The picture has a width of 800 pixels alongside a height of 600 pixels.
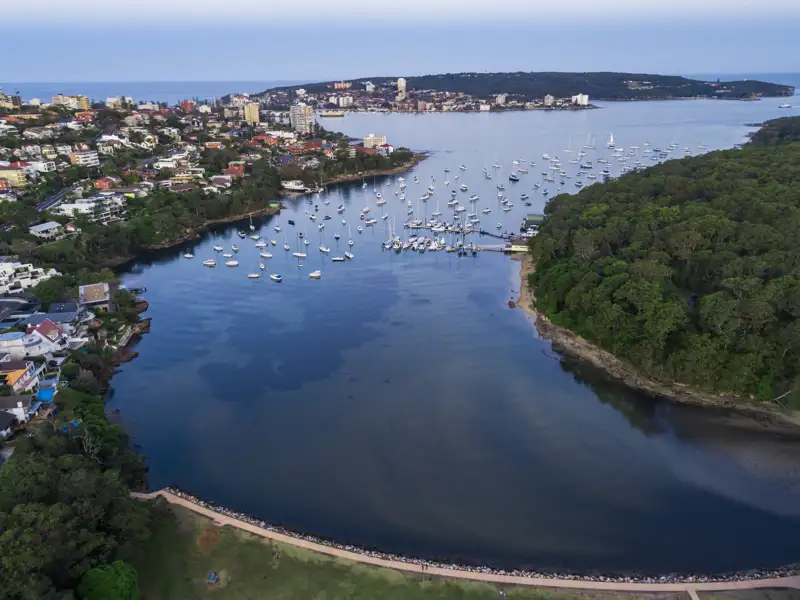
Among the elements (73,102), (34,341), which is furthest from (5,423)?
(73,102)

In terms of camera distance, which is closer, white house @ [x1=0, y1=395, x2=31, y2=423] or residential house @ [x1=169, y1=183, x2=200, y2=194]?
white house @ [x1=0, y1=395, x2=31, y2=423]

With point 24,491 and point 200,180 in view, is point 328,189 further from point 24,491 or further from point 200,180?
point 24,491

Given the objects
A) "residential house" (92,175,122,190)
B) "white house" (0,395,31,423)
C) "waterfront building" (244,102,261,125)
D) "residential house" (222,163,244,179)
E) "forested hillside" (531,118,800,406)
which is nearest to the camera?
"white house" (0,395,31,423)

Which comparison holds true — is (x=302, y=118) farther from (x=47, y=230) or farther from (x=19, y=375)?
(x=19, y=375)

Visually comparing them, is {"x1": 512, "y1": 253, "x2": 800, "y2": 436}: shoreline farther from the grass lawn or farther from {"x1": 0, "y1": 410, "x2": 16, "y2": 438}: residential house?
{"x1": 0, "y1": 410, "x2": 16, "y2": 438}: residential house

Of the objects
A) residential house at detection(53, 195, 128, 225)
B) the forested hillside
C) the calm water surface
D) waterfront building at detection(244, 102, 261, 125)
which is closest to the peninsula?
waterfront building at detection(244, 102, 261, 125)

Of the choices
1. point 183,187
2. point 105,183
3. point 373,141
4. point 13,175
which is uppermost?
point 373,141
